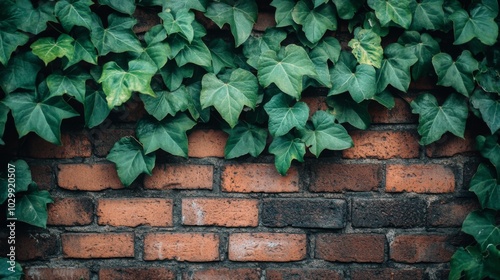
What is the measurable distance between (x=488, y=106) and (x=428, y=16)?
11.0 inches

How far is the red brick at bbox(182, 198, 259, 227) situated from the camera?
1229 mm

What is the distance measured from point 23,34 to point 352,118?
84 centimetres

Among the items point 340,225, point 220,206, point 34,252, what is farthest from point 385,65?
point 34,252

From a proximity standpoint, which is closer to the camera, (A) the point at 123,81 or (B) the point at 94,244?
(A) the point at 123,81

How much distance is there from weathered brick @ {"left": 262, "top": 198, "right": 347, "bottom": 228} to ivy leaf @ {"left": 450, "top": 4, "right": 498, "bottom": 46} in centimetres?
52

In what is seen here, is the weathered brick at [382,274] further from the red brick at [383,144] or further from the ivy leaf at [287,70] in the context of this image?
the ivy leaf at [287,70]

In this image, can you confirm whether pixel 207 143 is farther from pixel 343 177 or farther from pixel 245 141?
pixel 343 177

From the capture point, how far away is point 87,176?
4.01 ft

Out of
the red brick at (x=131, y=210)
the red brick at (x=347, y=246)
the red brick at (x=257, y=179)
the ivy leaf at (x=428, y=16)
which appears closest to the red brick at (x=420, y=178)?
the red brick at (x=347, y=246)

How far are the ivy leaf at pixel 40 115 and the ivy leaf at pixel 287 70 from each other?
485 millimetres

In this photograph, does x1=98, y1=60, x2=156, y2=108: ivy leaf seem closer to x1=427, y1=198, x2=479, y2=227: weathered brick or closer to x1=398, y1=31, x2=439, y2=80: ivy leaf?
x1=398, y1=31, x2=439, y2=80: ivy leaf

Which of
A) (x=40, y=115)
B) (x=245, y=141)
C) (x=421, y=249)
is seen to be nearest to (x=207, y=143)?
(x=245, y=141)

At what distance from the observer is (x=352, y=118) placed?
1197 millimetres

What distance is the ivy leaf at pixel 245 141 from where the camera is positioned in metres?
1.19
